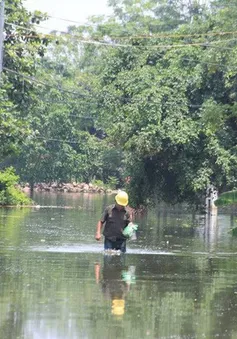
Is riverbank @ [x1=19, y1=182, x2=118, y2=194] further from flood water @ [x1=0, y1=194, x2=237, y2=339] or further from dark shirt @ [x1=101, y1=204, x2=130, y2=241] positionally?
dark shirt @ [x1=101, y1=204, x2=130, y2=241]

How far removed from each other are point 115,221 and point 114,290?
4987mm

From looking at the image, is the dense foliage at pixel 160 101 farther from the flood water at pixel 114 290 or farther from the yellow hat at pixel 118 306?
the yellow hat at pixel 118 306

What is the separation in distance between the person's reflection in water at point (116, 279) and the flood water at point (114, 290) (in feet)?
0.05

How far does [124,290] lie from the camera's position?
13109 mm

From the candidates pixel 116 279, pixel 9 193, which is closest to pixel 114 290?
pixel 116 279

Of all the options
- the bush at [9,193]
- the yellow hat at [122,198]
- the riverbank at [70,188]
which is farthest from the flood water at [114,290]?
the riverbank at [70,188]

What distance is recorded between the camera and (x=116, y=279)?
14453 mm

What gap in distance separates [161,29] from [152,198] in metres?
36.3

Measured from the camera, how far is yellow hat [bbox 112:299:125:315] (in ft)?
36.1

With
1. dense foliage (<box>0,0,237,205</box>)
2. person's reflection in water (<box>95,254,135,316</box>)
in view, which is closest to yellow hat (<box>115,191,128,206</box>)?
person's reflection in water (<box>95,254,135,316</box>)

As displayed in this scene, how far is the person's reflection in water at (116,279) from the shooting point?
1185 cm

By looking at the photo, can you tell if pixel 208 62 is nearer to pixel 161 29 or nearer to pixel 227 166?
pixel 227 166

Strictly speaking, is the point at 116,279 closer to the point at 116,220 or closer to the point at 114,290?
the point at 114,290

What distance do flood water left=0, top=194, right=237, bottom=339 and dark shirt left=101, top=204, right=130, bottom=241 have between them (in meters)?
0.48
